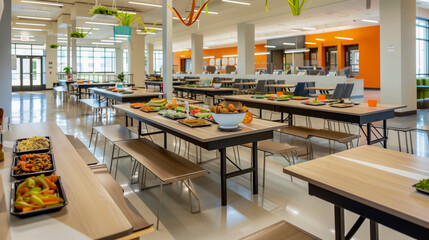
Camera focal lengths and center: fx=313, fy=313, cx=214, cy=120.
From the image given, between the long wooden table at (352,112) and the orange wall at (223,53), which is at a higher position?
the orange wall at (223,53)

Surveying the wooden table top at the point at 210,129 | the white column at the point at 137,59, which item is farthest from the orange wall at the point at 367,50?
the wooden table top at the point at 210,129

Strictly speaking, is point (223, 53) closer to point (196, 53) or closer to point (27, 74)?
point (196, 53)

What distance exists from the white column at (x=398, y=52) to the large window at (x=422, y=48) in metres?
5.52

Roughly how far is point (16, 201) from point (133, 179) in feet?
7.96

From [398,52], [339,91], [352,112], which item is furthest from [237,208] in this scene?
[398,52]

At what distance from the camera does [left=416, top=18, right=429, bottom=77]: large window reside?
1268 centimetres

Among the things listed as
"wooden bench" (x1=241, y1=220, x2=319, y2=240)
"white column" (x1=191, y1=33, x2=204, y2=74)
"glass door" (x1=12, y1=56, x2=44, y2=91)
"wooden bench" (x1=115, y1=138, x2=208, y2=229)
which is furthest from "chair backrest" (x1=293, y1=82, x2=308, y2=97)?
"glass door" (x1=12, y1=56, x2=44, y2=91)

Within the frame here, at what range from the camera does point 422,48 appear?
1301cm

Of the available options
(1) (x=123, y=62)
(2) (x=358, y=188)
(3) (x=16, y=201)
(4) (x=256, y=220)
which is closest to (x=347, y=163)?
Result: (2) (x=358, y=188)

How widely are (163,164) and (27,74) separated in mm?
20812

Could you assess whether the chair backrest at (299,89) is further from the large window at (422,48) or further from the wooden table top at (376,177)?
the large window at (422,48)

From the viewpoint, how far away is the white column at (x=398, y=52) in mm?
7797

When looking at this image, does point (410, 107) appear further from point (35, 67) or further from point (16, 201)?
point (35, 67)

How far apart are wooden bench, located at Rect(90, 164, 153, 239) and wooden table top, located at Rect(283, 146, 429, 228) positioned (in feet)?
2.41
